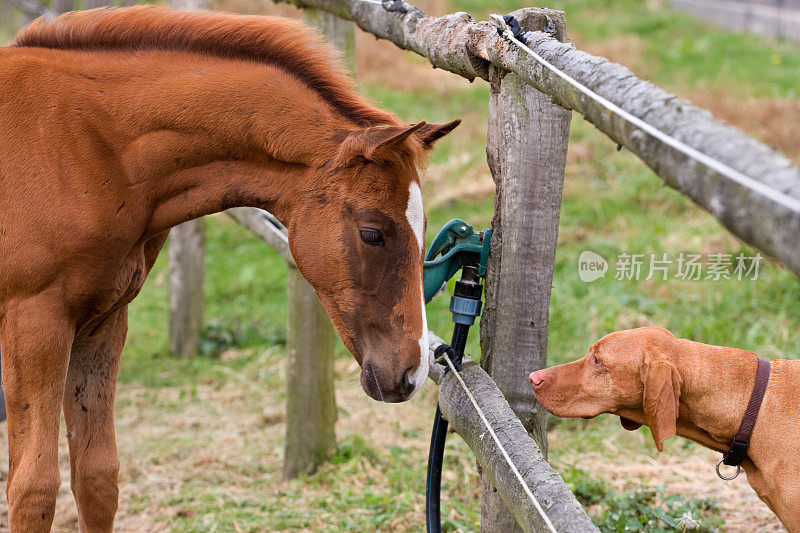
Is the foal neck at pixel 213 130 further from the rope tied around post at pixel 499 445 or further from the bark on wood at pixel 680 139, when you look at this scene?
the rope tied around post at pixel 499 445

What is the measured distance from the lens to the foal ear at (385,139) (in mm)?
2303

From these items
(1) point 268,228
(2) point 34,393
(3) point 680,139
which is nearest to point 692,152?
(3) point 680,139

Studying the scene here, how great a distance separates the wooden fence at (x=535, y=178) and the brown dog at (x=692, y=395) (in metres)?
0.23

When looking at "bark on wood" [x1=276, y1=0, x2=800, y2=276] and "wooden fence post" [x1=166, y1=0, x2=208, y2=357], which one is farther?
"wooden fence post" [x1=166, y1=0, x2=208, y2=357]

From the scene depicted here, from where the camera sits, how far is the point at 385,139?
2.32 meters

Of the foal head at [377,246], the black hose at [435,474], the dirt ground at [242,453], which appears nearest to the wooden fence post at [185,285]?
the dirt ground at [242,453]

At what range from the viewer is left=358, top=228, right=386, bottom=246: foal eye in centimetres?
246

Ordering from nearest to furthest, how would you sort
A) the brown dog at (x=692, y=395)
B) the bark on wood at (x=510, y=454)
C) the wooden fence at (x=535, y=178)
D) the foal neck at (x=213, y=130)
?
1. the wooden fence at (x=535, y=178)
2. the bark on wood at (x=510, y=454)
3. the foal neck at (x=213, y=130)
4. the brown dog at (x=692, y=395)

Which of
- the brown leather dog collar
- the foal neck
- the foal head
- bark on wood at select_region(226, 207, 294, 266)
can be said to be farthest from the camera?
bark on wood at select_region(226, 207, 294, 266)

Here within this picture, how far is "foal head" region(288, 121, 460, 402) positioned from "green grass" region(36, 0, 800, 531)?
535mm

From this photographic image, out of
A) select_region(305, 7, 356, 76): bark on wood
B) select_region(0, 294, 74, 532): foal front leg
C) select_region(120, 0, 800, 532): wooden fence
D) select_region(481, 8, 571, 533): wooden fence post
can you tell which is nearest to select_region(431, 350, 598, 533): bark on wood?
select_region(120, 0, 800, 532): wooden fence

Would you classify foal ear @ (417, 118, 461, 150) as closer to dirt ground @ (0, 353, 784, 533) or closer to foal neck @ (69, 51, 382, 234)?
foal neck @ (69, 51, 382, 234)

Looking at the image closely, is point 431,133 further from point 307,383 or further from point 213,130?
point 307,383

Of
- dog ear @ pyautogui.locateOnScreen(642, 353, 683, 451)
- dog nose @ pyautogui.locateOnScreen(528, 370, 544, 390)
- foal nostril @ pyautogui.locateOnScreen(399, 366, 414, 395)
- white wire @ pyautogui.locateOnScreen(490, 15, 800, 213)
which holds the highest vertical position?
white wire @ pyautogui.locateOnScreen(490, 15, 800, 213)
